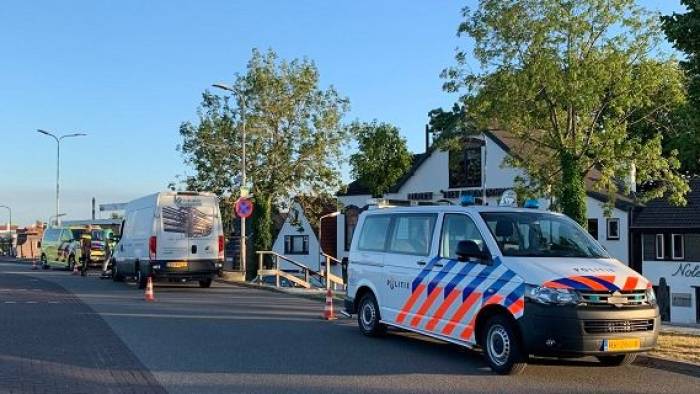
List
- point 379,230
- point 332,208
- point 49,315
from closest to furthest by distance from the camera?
point 379,230, point 49,315, point 332,208

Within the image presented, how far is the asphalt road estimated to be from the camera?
26.2 feet

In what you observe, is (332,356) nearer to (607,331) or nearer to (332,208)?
(607,331)

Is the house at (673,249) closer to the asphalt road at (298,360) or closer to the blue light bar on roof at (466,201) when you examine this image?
the asphalt road at (298,360)

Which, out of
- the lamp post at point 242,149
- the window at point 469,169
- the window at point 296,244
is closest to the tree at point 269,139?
the lamp post at point 242,149

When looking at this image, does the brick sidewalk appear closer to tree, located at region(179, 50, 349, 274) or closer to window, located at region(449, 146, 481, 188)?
tree, located at region(179, 50, 349, 274)

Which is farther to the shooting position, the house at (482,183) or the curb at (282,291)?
the house at (482,183)

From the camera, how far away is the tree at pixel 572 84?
51.4 ft

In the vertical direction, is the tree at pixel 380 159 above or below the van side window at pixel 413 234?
above

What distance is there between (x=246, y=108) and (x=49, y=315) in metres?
13.9

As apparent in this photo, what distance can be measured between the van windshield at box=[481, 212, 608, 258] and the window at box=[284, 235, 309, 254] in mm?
43651

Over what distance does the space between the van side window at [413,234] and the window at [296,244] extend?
42054mm

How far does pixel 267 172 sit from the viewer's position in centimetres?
2719

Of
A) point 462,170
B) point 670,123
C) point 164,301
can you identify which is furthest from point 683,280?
point 164,301

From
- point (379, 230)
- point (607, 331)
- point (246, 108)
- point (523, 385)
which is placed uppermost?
point (246, 108)
